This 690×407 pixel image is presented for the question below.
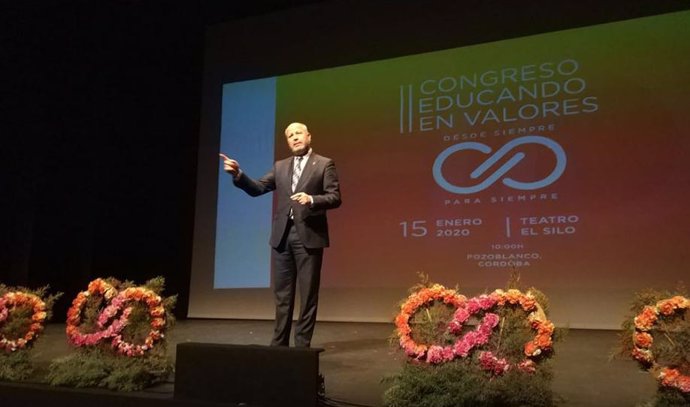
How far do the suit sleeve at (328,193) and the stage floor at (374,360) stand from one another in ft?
2.51

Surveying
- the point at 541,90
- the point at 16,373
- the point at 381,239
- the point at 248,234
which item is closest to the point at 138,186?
the point at 248,234

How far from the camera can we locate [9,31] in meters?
5.49

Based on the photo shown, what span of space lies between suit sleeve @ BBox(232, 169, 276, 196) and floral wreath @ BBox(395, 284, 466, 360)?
1005mm

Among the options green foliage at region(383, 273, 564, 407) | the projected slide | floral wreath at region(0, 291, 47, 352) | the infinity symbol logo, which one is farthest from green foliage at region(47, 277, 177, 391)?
the infinity symbol logo

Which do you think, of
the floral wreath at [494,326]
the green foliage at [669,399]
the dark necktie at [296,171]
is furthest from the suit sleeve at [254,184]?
the green foliage at [669,399]

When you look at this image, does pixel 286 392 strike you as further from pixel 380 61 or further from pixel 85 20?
pixel 85 20

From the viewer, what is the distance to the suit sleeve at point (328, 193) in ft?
9.55

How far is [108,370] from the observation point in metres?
2.87

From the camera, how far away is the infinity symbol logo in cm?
472

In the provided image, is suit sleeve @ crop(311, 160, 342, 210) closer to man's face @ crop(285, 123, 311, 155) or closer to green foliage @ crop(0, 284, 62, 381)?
man's face @ crop(285, 123, 311, 155)

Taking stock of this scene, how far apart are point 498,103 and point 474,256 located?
4.13 feet

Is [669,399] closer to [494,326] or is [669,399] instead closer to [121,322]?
[494,326]

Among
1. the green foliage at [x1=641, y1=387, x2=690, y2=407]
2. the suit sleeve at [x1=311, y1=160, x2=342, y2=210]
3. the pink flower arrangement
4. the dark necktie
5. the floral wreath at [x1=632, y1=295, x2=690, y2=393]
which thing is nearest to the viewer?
the green foliage at [x1=641, y1=387, x2=690, y2=407]

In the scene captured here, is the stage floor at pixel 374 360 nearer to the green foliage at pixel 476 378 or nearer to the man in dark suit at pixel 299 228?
the green foliage at pixel 476 378
